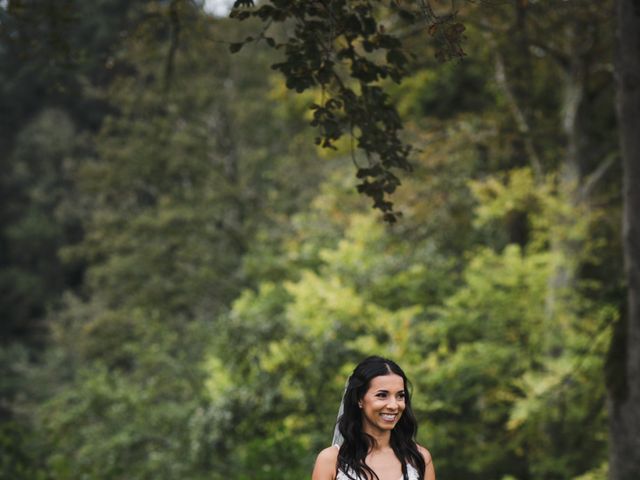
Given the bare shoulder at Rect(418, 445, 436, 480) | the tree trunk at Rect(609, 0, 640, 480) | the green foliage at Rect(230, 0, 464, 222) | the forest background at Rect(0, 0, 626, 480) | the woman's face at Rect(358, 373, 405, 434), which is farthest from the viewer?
the forest background at Rect(0, 0, 626, 480)

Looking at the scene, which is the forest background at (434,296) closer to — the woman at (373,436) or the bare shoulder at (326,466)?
the woman at (373,436)

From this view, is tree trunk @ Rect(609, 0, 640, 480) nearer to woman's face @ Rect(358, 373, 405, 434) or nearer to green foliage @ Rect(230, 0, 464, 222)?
green foliage @ Rect(230, 0, 464, 222)

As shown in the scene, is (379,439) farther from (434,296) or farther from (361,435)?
(434,296)

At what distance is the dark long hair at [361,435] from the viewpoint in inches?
119

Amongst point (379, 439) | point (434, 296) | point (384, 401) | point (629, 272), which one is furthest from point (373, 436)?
point (434, 296)

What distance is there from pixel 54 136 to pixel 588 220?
2417 centimetres

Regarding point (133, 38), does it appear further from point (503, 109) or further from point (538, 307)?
point (503, 109)

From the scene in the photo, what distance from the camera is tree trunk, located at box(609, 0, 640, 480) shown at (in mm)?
5480

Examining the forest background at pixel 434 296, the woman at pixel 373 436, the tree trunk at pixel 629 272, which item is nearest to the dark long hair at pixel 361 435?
the woman at pixel 373 436

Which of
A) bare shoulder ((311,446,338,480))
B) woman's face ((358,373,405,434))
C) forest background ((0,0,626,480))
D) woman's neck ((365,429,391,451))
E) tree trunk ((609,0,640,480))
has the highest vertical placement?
forest background ((0,0,626,480))

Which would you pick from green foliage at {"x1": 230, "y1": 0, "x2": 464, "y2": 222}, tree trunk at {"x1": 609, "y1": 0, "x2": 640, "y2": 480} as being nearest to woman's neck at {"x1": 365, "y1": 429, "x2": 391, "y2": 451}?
green foliage at {"x1": 230, "y1": 0, "x2": 464, "y2": 222}

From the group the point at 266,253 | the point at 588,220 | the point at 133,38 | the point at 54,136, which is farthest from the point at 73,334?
the point at 133,38

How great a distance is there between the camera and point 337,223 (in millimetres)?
14992

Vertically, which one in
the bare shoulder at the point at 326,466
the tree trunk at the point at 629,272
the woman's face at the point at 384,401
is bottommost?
the bare shoulder at the point at 326,466
